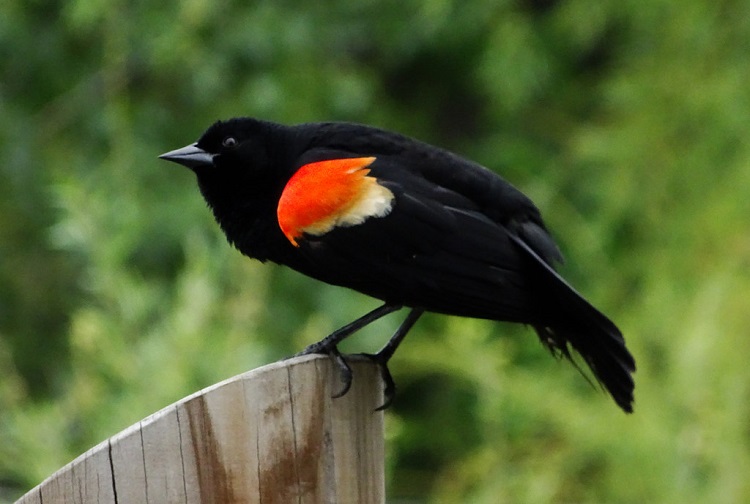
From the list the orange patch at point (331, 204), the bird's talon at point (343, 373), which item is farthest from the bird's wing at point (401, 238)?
the bird's talon at point (343, 373)

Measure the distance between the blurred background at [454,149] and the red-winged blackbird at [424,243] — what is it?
133 cm

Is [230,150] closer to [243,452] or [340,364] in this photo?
[340,364]

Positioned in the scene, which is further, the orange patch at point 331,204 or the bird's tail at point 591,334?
the orange patch at point 331,204

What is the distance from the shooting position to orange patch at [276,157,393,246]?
2668mm

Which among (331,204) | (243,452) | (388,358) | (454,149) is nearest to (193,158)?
(331,204)

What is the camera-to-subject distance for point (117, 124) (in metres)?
5.44

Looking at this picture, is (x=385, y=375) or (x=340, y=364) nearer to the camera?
(x=340, y=364)

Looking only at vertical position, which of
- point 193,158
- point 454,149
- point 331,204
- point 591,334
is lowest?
point 591,334

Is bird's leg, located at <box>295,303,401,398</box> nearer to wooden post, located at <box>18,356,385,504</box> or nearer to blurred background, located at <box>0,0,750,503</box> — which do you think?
wooden post, located at <box>18,356,385,504</box>

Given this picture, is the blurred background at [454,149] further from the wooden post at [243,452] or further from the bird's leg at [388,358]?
the wooden post at [243,452]

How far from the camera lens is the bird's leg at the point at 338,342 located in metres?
2.04

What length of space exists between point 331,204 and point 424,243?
0.82ft

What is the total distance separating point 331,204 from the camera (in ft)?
8.79

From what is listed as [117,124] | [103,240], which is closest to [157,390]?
[103,240]
